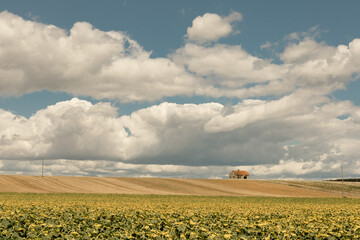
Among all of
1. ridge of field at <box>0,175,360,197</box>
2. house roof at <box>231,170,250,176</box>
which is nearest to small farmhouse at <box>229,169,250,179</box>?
house roof at <box>231,170,250,176</box>

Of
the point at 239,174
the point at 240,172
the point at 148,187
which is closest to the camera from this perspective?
the point at 148,187

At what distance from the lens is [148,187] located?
274ft

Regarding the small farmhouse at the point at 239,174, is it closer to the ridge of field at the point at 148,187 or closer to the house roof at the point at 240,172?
the house roof at the point at 240,172

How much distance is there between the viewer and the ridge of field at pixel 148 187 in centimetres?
7262

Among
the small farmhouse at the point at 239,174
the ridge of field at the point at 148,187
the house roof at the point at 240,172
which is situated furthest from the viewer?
the house roof at the point at 240,172

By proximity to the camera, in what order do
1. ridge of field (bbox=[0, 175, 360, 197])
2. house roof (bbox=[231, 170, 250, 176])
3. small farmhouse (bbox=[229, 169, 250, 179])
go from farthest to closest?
house roof (bbox=[231, 170, 250, 176])
small farmhouse (bbox=[229, 169, 250, 179])
ridge of field (bbox=[0, 175, 360, 197])

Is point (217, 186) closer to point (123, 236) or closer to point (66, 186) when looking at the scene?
point (66, 186)

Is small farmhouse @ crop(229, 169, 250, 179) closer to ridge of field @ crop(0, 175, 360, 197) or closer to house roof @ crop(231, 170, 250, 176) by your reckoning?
house roof @ crop(231, 170, 250, 176)

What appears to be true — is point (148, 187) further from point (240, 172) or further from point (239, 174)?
point (240, 172)

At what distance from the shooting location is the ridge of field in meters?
72.6

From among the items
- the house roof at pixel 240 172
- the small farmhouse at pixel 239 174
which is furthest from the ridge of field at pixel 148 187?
the house roof at pixel 240 172

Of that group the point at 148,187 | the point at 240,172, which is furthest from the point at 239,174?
the point at 148,187

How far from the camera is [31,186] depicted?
72.2 m

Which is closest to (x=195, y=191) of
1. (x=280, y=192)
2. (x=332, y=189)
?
(x=280, y=192)
